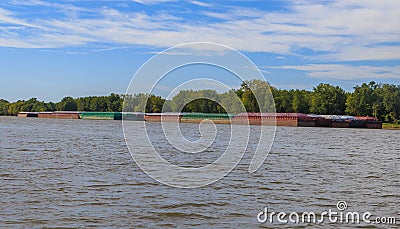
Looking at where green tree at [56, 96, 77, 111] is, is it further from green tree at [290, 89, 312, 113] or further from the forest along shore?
green tree at [290, 89, 312, 113]

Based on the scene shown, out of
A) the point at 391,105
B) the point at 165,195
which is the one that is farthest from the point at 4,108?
the point at 165,195

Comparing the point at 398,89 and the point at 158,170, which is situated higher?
the point at 398,89

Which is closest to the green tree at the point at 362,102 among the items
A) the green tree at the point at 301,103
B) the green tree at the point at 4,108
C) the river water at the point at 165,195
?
the green tree at the point at 301,103

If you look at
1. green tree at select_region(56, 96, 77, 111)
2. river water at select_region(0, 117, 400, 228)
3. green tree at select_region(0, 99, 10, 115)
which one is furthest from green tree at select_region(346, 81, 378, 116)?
green tree at select_region(0, 99, 10, 115)

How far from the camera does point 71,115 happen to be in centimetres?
13512

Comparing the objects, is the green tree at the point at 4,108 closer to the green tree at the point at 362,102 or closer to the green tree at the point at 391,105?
the green tree at the point at 362,102

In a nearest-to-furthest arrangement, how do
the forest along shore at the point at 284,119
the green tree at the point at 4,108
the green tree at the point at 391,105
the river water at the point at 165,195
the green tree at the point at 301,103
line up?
1. the river water at the point at 165,195
2. the forest along shore at the point at 284,119
3. the green tree at the point at 391,105
4. the green tree at the point at 301,103
5. the green tree at the point at 4,108

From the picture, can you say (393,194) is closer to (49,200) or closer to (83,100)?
(49,200)

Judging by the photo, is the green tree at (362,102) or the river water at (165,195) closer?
the river water at (165,195)

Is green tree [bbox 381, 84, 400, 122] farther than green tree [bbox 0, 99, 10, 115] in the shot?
No

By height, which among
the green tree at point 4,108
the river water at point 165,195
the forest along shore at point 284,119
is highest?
the green tree at point 4,108

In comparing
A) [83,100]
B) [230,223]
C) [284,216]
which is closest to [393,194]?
[284,216]

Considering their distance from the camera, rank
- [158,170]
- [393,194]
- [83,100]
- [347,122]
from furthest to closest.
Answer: [83,100] → [347,122] → [158,170] → [393,194]

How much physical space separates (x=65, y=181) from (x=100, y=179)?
3.28 ft
